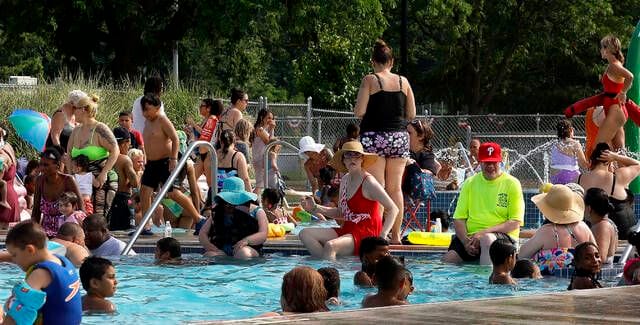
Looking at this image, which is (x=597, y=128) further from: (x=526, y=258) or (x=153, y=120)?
(x=153, y=120)

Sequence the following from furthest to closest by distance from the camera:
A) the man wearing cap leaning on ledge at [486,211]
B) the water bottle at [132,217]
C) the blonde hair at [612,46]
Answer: the water bottle at [132,217] → the blonde hair at [612,46] → the man wearing cap leaning on ledge at [486,211]

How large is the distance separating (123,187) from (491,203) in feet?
16.9

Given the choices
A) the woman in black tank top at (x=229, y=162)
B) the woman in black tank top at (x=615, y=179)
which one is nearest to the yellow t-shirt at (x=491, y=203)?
the woman in black tank top at (x=615, y=179)

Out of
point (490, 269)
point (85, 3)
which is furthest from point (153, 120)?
point (85, 3)

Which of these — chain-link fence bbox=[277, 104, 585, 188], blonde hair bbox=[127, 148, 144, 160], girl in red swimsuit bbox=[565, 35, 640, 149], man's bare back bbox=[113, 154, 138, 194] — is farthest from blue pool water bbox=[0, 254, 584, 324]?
chain-link fence bbox=[277, 104, 585, 188]

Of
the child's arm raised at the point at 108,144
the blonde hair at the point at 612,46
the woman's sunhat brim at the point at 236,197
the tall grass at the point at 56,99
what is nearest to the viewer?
the woman's sunhat brim at the point at 236,197

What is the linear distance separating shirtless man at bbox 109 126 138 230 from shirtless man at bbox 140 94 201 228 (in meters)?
0.74

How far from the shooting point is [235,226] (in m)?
12.7

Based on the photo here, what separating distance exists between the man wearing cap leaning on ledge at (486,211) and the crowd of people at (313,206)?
0.01 m

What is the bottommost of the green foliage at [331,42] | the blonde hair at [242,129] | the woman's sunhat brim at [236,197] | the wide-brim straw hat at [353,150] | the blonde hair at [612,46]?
the woman's sunhat brim at [236,197]

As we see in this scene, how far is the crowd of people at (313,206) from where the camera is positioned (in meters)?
8.46

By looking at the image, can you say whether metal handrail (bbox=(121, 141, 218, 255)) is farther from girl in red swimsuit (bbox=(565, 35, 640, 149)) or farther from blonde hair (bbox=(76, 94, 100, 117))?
girl in red swimsuit (bbox=(565, 35, 640, 149))

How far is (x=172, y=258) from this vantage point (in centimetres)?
1233

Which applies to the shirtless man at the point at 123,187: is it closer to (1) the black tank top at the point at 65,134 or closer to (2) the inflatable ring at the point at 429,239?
(1) the black tank top at the point at 65,134
